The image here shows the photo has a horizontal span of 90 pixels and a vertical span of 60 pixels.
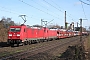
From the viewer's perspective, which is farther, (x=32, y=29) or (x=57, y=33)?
(x=57, y=33)

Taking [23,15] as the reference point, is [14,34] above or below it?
below

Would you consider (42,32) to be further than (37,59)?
Yes

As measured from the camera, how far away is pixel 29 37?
124 feet

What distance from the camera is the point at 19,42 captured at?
3309 cm

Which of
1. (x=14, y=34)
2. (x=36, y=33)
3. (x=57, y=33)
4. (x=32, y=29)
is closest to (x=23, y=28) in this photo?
(x=14, y=34)

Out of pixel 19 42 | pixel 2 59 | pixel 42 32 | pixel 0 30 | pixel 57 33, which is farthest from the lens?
pixel 57 33

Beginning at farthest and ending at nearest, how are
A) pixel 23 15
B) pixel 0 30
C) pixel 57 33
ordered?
pixel 57 33
pixel 0 30
pixel 23 15

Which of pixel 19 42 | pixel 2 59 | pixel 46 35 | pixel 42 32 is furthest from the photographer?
pixel 46 35

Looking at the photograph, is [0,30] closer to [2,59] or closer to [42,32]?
[42,32]

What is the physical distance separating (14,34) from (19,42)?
1.50 metres

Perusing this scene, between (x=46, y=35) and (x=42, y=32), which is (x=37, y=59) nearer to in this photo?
(x=42, y=32)

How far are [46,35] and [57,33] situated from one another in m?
15.3

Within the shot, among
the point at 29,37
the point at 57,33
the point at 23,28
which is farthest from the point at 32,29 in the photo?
the point at 57,33

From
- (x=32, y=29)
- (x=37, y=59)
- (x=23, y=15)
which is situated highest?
(x=23, y=15)
